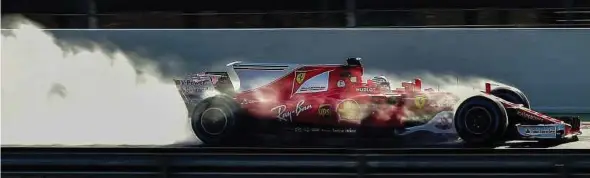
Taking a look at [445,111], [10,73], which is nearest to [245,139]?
[445,111]

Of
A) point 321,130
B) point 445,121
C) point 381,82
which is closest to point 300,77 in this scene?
point 321,130

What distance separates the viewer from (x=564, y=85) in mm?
13164

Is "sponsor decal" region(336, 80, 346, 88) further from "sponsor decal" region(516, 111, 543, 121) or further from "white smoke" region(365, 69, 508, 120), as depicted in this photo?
"sponsor decal" region(516, 111, 543, 121)

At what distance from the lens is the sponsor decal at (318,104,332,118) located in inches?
387

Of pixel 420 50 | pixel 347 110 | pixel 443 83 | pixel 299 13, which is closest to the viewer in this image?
pixel 347 110

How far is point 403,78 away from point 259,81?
2.29m

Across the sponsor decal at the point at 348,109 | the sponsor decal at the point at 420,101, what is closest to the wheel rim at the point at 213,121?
the sponsor decal at the point at 348,109

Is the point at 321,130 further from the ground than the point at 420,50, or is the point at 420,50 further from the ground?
the point at 420,50

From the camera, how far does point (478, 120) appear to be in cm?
983

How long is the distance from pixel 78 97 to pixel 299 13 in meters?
4.22

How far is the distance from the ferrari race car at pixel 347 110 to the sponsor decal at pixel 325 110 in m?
0.01

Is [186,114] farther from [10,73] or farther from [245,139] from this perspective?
[10,73]

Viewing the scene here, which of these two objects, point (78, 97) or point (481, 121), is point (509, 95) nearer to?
point (481, 121)

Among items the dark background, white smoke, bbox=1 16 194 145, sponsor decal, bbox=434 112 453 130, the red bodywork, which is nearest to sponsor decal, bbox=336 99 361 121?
the red bodywork
